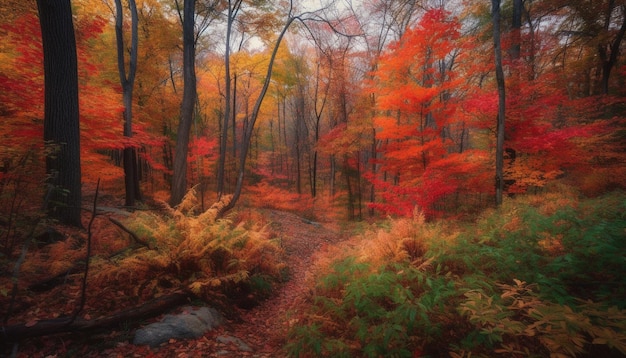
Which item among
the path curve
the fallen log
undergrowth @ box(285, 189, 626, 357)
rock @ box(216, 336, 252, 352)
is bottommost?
the path curve

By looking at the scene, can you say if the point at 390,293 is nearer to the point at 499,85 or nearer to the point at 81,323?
the point at 81,323

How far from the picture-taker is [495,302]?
2498mm

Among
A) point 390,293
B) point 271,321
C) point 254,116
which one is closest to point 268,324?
point 271,321

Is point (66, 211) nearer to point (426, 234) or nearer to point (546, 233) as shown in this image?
point (426, 234)

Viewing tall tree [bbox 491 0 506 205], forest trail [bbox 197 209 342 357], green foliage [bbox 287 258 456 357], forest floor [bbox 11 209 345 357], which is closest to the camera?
green foliage [bbox 287 258 456 357]

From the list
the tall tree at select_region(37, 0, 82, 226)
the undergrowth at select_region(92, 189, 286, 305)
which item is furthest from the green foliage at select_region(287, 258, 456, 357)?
the tall tree at select_region(37, 0, 82, 226)

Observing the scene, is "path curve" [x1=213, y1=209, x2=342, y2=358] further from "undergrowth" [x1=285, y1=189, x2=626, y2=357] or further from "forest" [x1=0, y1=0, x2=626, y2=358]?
"undergrowth" [x1=285, y1=189, x2=626, y2=357]

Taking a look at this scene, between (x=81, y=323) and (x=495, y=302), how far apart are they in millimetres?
4735

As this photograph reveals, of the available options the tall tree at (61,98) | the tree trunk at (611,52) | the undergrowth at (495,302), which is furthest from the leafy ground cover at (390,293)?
the tree trunk at (611,52)

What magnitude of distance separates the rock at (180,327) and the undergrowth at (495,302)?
1.35m

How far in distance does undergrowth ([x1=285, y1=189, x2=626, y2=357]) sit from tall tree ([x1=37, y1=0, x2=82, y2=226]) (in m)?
5.69

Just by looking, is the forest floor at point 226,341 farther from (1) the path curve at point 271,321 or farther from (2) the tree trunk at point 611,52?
(2) the tree trunk at point 611,52

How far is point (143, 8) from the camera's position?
43.9 ft

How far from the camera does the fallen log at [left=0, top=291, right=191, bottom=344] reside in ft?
9.12
